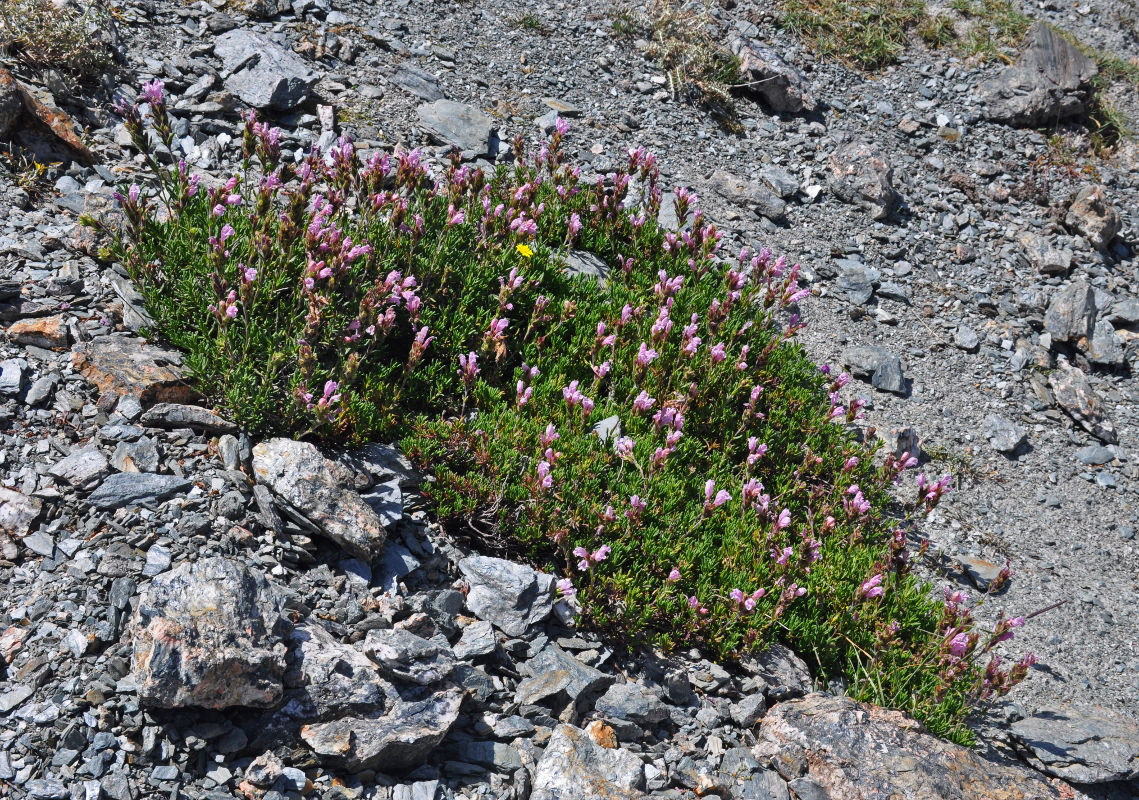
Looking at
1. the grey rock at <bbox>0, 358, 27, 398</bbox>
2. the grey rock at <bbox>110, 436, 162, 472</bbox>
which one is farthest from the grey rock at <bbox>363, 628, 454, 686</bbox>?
the grey rock at <bbox>0, 358, 27, 398</bbox>

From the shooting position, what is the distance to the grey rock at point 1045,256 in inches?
376

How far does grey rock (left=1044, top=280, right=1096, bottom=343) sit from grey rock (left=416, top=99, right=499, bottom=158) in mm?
6261

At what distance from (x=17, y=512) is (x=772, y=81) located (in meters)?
9.64

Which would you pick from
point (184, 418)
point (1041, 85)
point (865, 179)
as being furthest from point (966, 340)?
point (184, 418)

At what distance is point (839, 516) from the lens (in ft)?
20.3

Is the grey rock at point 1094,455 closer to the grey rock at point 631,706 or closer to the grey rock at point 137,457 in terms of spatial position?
the grey rock at point 631,706

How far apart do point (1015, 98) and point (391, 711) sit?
11.4 metres

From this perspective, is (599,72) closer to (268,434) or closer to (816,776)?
(268,434)

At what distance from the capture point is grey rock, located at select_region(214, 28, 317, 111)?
25.4ft

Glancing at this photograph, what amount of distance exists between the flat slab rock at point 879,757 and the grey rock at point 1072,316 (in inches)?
220

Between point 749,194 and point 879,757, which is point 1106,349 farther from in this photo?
point 879,757

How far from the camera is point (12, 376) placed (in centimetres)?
453

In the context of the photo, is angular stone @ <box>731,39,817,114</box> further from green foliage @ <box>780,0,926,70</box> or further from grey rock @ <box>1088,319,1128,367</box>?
grey rock @ <box>1088,319,1128,367</box>

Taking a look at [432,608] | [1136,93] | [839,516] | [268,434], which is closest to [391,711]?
[432,608]
